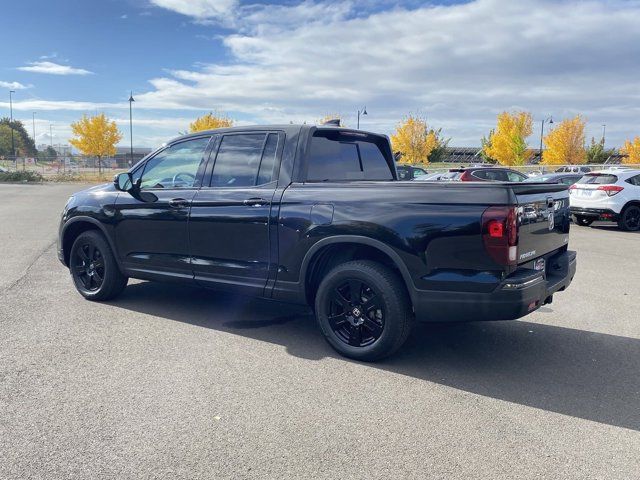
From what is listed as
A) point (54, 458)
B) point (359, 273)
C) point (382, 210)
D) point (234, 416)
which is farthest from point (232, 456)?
point (382, 210)

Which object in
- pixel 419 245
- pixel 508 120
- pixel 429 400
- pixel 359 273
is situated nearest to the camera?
pixel 429 400

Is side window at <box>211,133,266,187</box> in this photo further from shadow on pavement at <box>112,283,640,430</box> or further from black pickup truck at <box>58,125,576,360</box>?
shadow on pavement at <box>112,283,640,430</box>

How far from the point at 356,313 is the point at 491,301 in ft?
3.59

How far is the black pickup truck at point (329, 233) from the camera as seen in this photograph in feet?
12.8

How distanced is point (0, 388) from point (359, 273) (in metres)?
2.70

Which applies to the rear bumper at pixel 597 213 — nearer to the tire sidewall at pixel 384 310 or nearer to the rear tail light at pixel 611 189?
the rear tail light at pixel 611 189

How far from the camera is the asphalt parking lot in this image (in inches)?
117

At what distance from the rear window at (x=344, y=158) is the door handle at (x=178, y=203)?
1.29 meters

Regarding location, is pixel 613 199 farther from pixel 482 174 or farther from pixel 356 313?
pixel 356 313

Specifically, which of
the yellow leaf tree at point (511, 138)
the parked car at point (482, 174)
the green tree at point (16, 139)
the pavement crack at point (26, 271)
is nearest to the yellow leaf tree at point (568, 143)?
the yellow leaf tree at point (511, 138)

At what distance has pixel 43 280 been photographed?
7.31 meters

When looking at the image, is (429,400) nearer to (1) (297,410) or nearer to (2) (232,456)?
(1) (297,410)

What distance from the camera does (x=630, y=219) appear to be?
14.0 metres

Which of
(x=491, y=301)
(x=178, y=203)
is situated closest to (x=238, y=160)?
(x=178, y=203)
